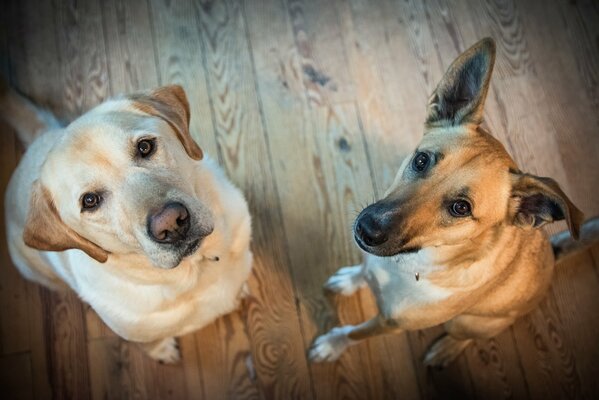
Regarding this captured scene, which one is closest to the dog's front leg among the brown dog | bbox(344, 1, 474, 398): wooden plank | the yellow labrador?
the brown dog

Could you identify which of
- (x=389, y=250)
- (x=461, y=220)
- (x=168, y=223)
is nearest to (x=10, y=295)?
(x=168, y=223)

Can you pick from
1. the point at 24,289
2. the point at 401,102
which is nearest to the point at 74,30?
the point at 24,289

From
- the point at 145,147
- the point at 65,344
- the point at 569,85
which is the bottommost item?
the point at 65,344

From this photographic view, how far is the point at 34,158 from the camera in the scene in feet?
8.25

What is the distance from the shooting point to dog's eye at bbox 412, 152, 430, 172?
221 cm

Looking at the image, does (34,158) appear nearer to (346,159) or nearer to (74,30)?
(74,30)

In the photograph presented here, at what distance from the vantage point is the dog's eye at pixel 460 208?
2.08 meters

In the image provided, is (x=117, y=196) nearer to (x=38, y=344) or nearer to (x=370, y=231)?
(x=370, y=231)

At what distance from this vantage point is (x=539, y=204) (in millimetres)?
2070

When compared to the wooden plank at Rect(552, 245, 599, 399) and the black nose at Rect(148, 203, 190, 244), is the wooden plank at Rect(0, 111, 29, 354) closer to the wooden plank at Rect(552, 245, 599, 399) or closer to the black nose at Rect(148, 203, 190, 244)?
the black nose at Rect(148, 203, 190, 244)

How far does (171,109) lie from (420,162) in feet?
3.85

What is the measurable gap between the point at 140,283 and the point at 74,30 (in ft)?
7.56

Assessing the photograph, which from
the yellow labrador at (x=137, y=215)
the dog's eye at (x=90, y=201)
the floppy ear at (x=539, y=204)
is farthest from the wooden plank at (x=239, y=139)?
the floppy ear at (x=539, y=204)

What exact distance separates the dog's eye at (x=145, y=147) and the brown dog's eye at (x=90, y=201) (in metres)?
0.25
